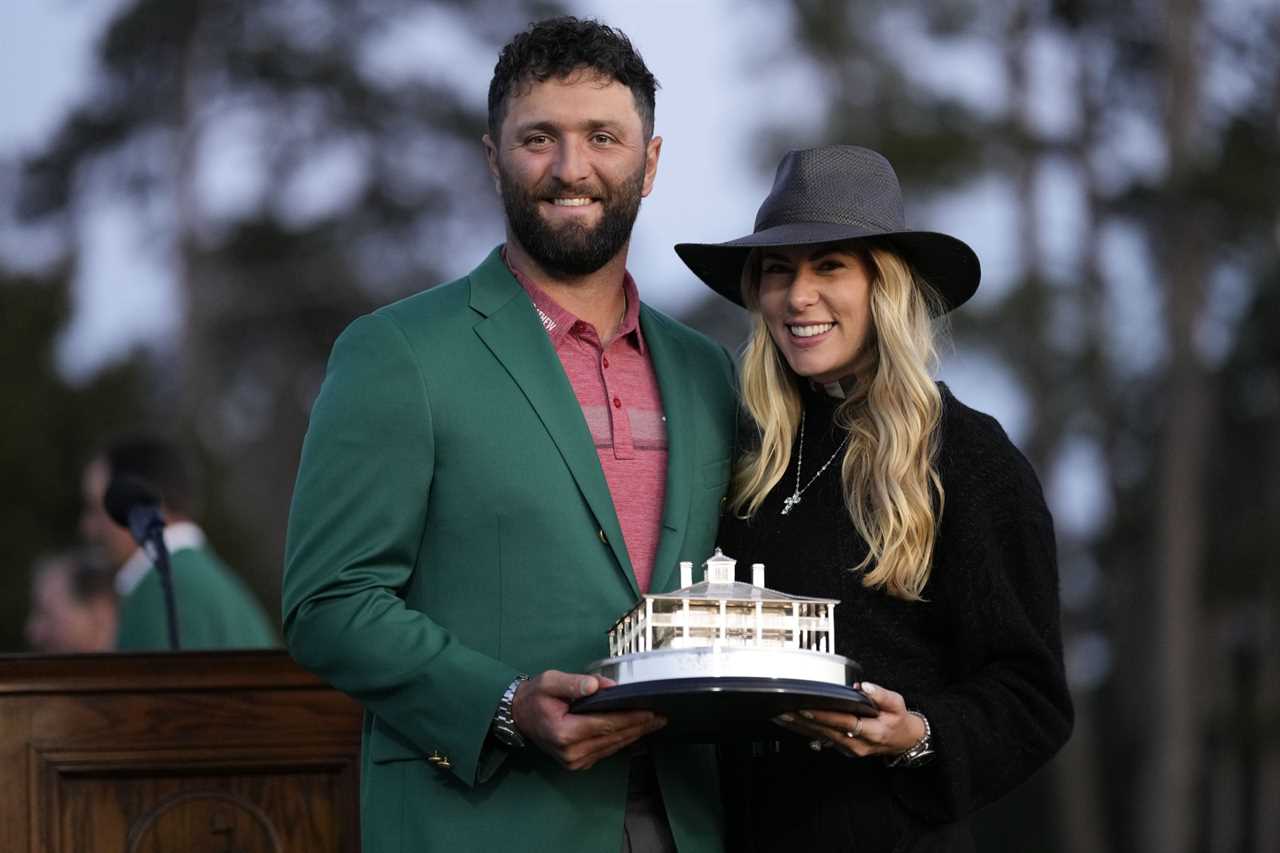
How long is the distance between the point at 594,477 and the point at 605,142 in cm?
70

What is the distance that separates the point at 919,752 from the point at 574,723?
0.70 metres

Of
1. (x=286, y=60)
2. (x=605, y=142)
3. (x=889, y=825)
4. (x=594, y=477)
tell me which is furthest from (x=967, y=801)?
(x=286, y=60)

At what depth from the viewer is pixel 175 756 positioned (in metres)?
5.16

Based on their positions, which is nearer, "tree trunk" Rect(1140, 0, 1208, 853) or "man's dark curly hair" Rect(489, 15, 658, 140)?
"man's dark curly hair" Rect(489, 15, 658, 140)

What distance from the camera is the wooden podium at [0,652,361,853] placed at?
16.6 feet

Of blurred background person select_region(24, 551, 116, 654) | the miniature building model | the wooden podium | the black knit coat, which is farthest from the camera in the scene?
blurred background person select_region(24, 551, 116, 654)

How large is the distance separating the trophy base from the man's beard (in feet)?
3.44

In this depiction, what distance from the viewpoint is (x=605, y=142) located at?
4.57 m

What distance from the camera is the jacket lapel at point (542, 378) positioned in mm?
4363

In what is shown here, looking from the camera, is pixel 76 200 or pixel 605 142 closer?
pixel 605 142

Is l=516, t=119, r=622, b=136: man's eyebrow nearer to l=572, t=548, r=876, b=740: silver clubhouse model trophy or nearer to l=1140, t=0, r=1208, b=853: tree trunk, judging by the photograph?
l=572, t=548, r=876, b=740: silver clubhouse model trophy

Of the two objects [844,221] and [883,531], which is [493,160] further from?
[883,531]

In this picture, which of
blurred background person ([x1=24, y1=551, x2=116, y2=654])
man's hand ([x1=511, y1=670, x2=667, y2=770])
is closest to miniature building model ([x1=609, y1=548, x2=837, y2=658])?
man's hand ([x1=511, y1=670, x2=667, y2=770])

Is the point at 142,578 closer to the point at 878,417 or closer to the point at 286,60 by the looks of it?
the point at 878,417
